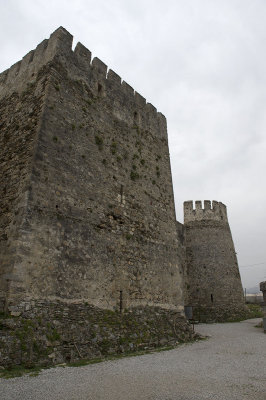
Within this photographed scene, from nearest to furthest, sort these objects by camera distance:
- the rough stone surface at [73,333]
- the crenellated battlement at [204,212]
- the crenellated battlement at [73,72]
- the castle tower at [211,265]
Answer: the rough stone surface at [73,333] → the crenellated battlement at [73,72] → the castle tower at [211,265] → the crenellated battlement at [204,212]

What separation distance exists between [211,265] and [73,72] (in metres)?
18.5

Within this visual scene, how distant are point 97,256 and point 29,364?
3538 mm

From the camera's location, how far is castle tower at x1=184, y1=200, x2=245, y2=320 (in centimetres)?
2206

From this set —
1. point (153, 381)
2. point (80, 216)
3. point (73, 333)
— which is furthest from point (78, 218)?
point (153, 381)

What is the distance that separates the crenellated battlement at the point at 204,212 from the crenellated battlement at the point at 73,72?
13.8 m

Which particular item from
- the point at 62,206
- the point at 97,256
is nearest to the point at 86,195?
the point at 62,206

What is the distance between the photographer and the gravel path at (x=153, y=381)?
15.3 feet

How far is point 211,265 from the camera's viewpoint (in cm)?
2325

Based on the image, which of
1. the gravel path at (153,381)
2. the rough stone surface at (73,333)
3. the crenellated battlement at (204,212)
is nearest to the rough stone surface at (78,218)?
the rough stone surface at (73,333)

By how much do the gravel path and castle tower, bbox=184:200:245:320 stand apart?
48.4 ft

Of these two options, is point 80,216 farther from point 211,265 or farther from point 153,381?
point 211,265

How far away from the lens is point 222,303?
22.0 m

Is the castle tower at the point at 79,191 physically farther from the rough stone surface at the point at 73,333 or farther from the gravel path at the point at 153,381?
the gravel path at the point at 153,381

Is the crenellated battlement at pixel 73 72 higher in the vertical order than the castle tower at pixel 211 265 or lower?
higher
